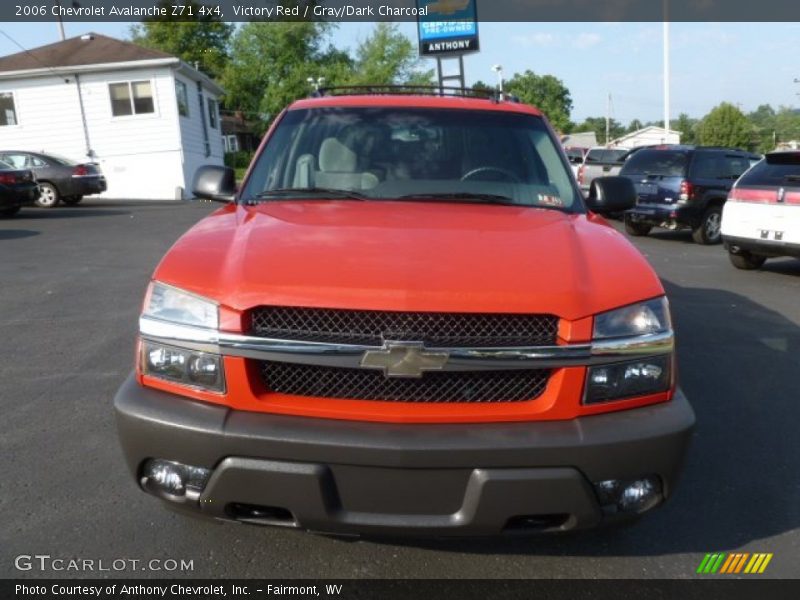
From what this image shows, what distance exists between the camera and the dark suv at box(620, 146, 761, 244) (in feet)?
41.2

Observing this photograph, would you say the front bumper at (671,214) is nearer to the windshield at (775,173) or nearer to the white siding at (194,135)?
the windshield at (775,173)

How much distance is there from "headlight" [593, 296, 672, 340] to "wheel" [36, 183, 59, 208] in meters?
18.8

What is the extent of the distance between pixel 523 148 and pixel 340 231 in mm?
1506

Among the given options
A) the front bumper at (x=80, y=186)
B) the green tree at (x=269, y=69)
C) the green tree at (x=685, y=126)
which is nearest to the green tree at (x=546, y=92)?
the green tree at (x=685, y=126)

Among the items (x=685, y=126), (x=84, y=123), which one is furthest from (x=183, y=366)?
(x=685, y=126)

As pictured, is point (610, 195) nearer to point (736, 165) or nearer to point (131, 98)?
point (736, 165)

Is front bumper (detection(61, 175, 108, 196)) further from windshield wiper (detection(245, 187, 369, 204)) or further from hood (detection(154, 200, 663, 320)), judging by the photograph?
hood (detection(154, 200, 663, 320))

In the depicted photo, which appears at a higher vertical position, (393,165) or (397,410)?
(393,165)

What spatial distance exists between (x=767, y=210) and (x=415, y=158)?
6.88m

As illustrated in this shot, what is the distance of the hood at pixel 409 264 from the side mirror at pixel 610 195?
0.93 m

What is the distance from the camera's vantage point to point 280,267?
246 cm

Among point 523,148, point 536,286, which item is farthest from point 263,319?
point 523,148

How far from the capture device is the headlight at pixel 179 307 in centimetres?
241

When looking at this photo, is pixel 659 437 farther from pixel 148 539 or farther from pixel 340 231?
pixel 148 539
